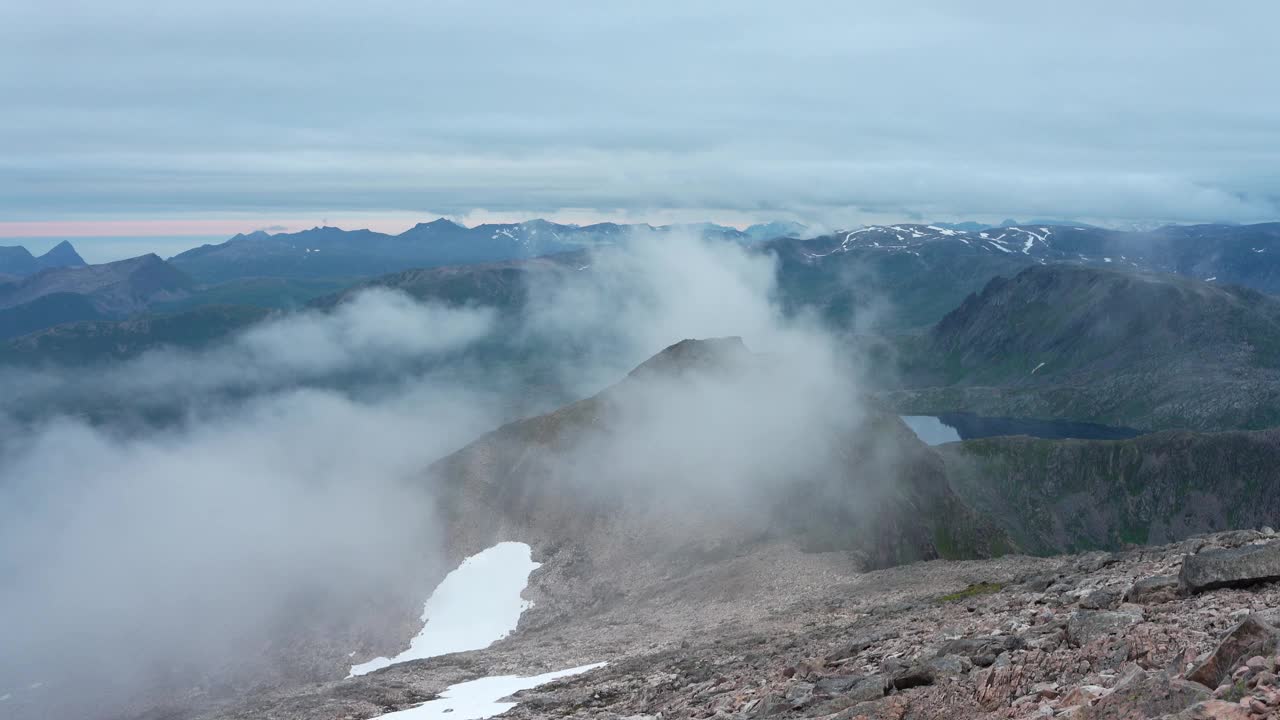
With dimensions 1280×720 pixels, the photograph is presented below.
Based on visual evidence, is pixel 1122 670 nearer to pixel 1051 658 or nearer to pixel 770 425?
pixel 1051 658

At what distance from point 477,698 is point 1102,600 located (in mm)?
38317

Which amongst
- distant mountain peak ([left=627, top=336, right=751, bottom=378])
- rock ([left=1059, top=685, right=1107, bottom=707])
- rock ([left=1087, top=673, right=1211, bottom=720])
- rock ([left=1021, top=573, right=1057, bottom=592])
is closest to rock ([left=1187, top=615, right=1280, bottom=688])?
rock ([left=1087, top=673, right=1211, bottom=720])

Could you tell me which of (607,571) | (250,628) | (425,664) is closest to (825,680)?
(425,664)

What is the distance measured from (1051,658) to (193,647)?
12100 cm

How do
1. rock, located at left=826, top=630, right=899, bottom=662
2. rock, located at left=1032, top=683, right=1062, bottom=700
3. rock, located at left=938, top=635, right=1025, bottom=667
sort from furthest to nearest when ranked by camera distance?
rock, located at left=826, top=630, right=899, bottom=662 → rock, located at left=938, top=635, right=1025, bottom=667 → rock, located at left=1032, top=683, right=1062, bottom=700

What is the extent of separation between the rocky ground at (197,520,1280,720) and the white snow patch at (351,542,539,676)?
22.8 m

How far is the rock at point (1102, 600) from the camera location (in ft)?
111

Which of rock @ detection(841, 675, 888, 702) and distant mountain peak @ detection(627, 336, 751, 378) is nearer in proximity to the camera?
rock @ detection(841, 675, 888, 702)

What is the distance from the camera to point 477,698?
57.3m

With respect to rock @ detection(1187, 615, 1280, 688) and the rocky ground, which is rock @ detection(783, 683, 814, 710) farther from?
rock @ detection(1187, 615, 1280, 688)

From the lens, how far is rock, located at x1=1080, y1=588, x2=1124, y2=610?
3378 cm

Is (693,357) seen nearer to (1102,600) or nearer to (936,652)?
(1102,600)

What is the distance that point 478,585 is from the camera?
116 meters

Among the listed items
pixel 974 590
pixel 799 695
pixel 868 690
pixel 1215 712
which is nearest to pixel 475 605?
pixel 974 590
